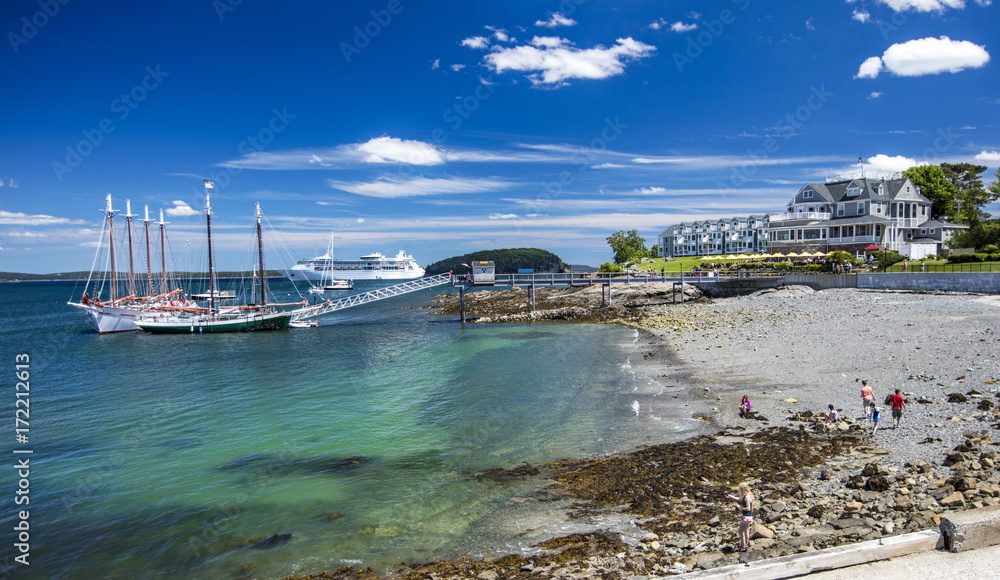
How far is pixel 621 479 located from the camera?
1217cm

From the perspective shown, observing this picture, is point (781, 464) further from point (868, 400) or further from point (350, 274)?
point (350, 274)

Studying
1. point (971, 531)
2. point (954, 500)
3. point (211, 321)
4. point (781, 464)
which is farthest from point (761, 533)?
point (211, 321)

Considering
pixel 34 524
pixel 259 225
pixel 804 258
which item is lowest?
pixel 34 524

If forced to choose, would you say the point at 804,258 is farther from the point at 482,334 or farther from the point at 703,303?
the point at 482,334

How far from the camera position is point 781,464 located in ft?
39.5

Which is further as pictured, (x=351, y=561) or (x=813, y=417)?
(x=813, y=417)

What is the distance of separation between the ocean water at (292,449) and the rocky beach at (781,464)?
129cm

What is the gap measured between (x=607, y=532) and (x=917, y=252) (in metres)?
61.5

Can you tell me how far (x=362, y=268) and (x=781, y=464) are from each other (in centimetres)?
17152

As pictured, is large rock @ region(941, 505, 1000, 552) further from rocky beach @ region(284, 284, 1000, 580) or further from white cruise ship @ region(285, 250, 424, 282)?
white cruise ship @ region(285, 250, 424, 282)

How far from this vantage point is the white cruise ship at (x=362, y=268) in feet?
558

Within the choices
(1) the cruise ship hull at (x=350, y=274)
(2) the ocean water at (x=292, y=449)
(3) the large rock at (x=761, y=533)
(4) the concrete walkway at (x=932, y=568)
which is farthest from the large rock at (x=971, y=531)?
(1) the cruise ship hull at (x=350, y=274)

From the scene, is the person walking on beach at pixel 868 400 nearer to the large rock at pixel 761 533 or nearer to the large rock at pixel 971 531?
the large rock at pixel 761 533

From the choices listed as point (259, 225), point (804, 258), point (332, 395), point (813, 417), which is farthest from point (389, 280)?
point (813, 417)
